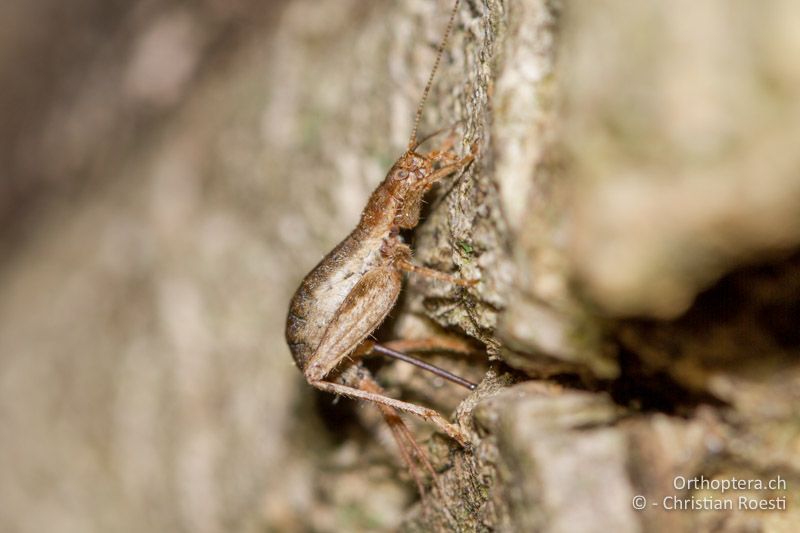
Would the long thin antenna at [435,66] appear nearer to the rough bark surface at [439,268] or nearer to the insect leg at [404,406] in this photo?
the rough bark surface at [439,268]

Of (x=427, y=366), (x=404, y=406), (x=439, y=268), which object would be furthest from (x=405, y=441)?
(x=439, y=268)

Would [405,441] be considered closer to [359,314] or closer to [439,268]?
[359,314]

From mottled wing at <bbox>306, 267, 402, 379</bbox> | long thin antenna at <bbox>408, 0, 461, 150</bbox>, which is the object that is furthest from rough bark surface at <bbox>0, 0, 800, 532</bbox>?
mottled wing at <bbox>306, 267, 402, 379</bbox>

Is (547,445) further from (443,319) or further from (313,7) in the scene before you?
(313,7)

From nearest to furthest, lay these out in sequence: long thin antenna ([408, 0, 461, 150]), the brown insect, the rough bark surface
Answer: the rough bark surface → long thin antenna ([408, 0, 461, 150]) → the brown insect

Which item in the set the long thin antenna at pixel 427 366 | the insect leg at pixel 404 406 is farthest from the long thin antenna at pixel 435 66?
the insect leg at pixel 404 406

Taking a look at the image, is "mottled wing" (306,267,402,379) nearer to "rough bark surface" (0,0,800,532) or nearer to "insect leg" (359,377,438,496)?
"rough bark surface" (0,0,800,532)
